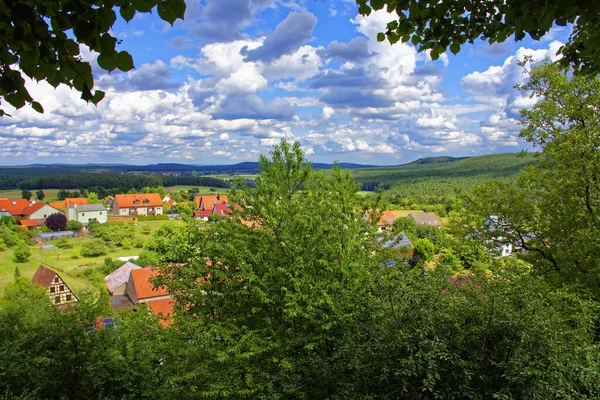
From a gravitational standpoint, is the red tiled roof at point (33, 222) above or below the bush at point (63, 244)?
above

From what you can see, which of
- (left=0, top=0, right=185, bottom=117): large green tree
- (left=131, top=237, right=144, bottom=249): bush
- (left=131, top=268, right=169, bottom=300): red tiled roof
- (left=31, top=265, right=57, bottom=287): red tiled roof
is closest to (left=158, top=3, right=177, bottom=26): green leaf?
(left=0, top=0, right=185, bottom=117): large green tree

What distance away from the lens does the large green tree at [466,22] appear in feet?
11.4

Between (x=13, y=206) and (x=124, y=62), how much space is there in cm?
9820

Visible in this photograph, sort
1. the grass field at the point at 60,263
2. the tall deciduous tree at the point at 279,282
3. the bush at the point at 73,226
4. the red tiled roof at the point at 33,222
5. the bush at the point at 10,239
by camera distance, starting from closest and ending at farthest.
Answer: the tall deciduous tree at the point at 279,282 → the grass field at the point at 60,263 → the bush at the point at 10,239 → the bush at the point at 73,226 → the red tiled roof at the point at 33,222

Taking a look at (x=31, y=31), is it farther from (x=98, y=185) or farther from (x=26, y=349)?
(x=98, y=185)

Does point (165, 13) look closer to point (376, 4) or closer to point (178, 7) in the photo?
point (178, 7)

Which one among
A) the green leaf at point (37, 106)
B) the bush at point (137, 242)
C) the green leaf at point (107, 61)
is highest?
the green leaf at point (107, 61)

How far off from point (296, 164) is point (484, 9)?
7.36 metres

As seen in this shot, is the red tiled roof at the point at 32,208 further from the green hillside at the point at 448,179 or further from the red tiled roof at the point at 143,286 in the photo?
the green hillside at the point at 448,179

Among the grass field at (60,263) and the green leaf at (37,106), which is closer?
the green leaf at (37,106)

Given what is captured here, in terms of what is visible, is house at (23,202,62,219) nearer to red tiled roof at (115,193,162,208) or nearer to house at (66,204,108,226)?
house at (66,204,108,226)

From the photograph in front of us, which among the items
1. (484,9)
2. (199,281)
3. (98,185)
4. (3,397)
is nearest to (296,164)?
(199,281)

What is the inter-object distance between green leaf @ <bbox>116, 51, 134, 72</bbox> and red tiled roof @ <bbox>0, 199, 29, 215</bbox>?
94.7 m

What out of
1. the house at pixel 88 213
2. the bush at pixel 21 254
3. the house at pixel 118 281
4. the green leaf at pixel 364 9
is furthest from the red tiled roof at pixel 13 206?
the green leaf at pixel 364 9
